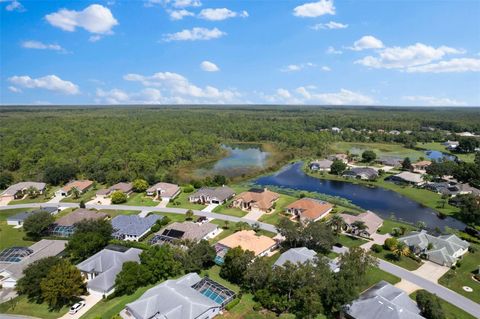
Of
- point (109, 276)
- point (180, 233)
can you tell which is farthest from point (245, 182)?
point (109, 276)

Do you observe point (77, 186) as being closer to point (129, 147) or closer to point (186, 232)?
point (129, 147)

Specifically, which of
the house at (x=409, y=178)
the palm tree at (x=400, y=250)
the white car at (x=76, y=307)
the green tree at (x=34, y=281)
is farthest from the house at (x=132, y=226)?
the house at (x=409, y=178)

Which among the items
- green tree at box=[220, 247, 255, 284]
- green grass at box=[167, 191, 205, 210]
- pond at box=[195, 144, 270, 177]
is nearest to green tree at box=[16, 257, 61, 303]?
green tree at box=[220, 247, 255, 284]

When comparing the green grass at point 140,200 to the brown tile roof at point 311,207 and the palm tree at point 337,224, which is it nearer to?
the brown tile roof at point 311,207

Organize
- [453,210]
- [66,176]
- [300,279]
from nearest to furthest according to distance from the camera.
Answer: [300,279] → [453,210] → [66,176]

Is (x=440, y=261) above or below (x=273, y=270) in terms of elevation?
below

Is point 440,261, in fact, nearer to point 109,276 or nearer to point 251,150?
point 109,276

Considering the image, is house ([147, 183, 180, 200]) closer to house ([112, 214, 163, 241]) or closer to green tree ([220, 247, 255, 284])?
house ([112, 214, 163, 241])

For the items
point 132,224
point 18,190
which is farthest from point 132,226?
point 18,190
